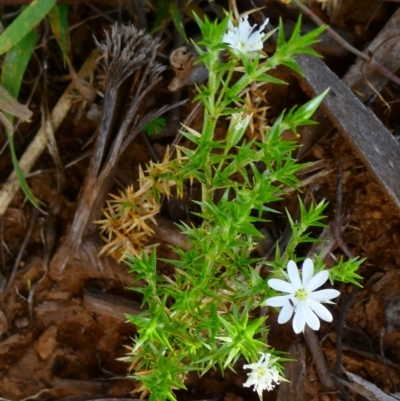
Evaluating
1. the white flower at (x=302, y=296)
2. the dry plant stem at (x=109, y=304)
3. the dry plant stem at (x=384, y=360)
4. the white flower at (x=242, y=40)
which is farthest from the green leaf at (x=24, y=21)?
the dry plant stem at (x=384, y=360)

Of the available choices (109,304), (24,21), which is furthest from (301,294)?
(24,21)

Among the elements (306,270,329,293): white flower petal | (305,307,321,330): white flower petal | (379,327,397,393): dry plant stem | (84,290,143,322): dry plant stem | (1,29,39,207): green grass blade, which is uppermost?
(1,29,39,207): green grass blade

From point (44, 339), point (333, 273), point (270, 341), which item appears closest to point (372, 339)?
point (270, 341)

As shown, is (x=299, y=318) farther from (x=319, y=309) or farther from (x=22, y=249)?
(x=22, y=249)

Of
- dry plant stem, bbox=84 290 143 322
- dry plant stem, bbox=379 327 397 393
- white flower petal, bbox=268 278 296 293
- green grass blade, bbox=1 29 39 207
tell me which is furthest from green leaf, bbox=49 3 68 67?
dry plant stem, bbox=379 327 397 393

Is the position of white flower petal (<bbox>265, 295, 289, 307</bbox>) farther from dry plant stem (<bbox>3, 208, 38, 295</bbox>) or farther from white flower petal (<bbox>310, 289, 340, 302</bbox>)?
dry plant stem (<bbox>3, 208, 38, 295</bbox>)

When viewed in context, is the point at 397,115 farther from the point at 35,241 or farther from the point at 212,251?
the point at 35,241
